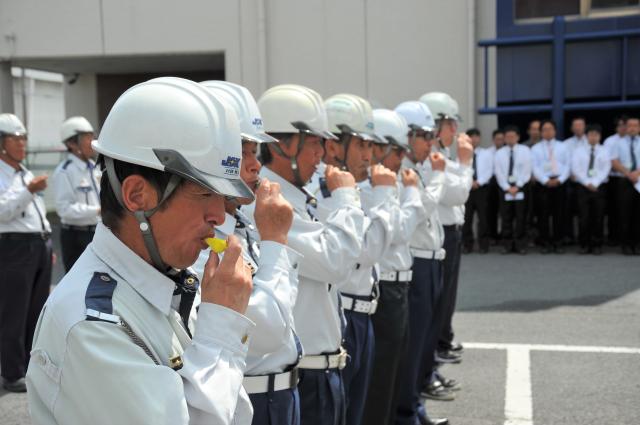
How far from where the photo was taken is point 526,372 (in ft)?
21.1

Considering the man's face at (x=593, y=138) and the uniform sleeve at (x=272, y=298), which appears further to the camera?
the man's face at (x=593, y=138)

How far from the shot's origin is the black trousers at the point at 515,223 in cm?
1286

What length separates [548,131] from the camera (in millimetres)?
13133

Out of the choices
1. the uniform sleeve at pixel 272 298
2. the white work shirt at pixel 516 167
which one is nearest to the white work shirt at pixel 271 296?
the uniform sleeve at pixel 272 298

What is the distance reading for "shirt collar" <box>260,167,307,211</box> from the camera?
3.44 metres

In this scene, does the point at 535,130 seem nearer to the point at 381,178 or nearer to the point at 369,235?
the point at 381,178

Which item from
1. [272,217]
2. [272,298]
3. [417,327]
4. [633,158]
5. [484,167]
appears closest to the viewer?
[272,298]

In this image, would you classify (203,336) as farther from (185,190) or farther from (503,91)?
(503,91)

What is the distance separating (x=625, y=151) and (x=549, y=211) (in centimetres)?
161

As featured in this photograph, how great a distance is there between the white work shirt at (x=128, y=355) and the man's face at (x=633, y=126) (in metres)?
12.4

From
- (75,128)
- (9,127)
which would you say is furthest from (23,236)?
(75,128)

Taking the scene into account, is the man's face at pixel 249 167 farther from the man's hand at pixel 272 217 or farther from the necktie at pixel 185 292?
the necktie at pixel 185 292

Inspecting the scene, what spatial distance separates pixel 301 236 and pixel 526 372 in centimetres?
387

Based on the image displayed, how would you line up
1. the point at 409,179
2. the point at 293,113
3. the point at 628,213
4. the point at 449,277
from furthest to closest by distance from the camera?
the point at 628,213, the point at 449,277, the point at 409,179, the point at 293,113
